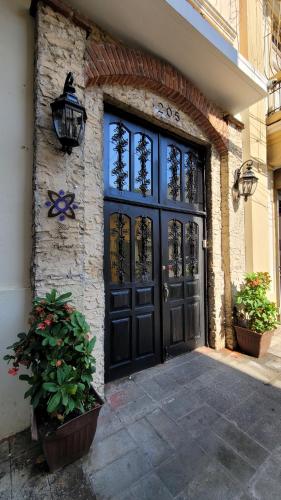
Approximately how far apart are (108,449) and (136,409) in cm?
47

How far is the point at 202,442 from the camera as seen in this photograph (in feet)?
5.68

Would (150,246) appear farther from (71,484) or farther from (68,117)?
(71,484)

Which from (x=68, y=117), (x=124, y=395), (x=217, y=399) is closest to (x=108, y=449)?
(x=124, y=395)

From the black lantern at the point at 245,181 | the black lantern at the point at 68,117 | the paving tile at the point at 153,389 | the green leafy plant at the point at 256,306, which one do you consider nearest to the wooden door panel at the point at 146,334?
the paving tile at the point at 153,389

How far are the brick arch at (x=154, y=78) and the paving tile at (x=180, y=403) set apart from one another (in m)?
3.26

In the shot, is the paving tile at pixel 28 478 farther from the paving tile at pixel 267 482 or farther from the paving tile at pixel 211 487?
the paving tile at pixel 267 482

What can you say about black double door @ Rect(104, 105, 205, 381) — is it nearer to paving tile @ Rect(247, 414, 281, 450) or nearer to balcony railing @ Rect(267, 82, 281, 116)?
paving tile @ Rect(247, 414, 281, 450)

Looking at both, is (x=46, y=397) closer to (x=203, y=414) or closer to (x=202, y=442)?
(x=202, y=442)

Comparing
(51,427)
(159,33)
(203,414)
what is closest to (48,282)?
(51,427)

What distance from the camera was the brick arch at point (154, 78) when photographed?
88.4 inches

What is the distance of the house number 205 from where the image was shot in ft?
9.23

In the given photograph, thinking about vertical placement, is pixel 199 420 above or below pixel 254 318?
below

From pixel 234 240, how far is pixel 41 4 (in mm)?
3460

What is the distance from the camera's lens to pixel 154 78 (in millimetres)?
2596
